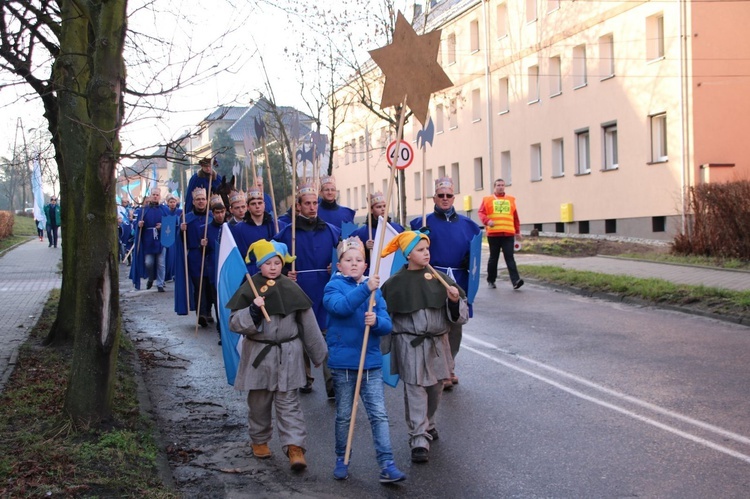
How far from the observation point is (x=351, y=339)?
595 centimetres

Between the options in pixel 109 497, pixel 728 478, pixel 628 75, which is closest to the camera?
pixel 109 497

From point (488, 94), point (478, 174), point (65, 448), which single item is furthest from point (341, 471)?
point (478, 174)

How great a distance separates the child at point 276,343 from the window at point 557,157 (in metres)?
29.3

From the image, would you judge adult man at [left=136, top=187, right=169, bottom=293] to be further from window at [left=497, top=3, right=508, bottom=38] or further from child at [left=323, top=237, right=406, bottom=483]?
window at [left=497, top=3, right=508, bottom=38]

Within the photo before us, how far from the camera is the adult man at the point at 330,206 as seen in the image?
9617mm

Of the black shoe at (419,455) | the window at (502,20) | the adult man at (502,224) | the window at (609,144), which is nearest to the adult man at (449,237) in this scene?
the black shoe at (419,455)

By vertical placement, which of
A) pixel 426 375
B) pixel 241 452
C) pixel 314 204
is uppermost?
pixel 314 204

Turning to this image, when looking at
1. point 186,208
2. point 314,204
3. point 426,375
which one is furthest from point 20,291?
point 426,375

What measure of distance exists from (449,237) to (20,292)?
485 inches

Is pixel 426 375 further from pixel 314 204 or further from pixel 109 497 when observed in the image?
pixel 314 204

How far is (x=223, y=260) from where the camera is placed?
24.3ft

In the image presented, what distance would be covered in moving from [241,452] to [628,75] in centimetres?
2555

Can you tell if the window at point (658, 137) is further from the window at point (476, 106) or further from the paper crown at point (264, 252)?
the paper crown at point (264, 252)

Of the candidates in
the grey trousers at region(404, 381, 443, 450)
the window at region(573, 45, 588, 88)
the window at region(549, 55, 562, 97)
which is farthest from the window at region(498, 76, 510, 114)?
the grey trousers at region(404, 381, 443, 450)
